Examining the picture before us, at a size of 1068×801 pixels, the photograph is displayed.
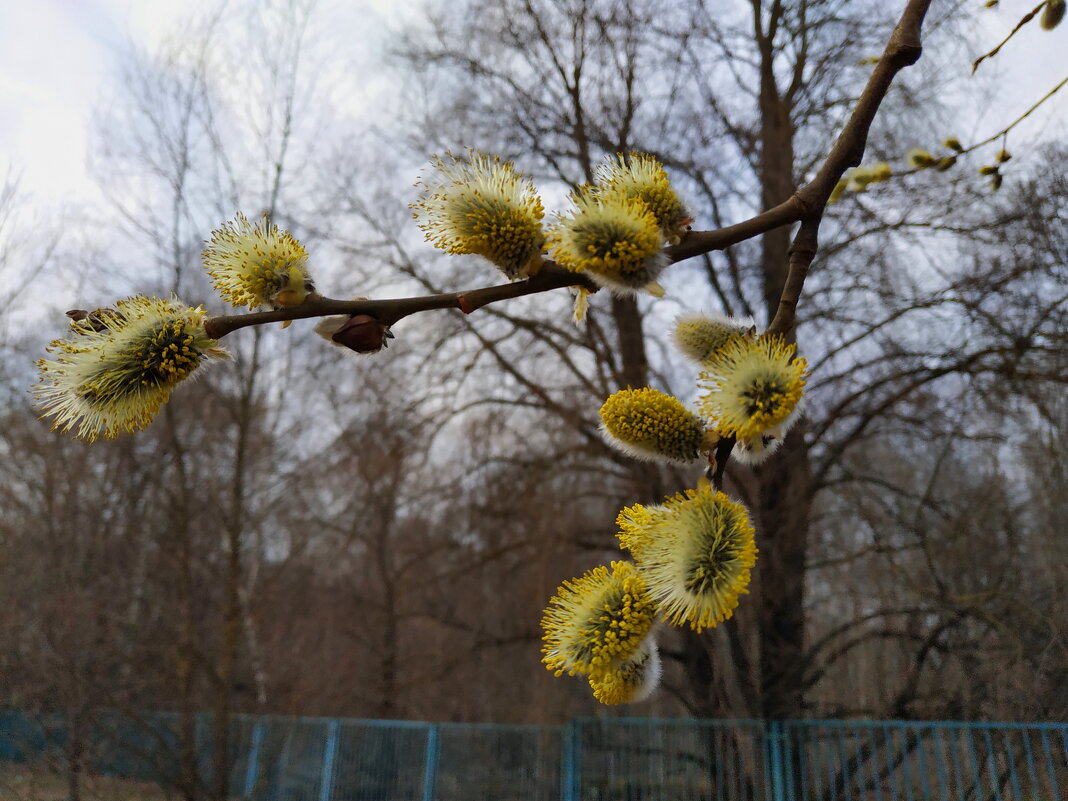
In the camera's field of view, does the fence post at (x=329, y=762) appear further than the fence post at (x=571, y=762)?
Yes

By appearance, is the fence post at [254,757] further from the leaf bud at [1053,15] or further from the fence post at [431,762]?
the leaf bud at [1053,15]

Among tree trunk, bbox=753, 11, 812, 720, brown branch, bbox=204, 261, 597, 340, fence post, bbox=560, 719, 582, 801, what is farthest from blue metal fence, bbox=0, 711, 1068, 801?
brown branch, bbox=204, 261, 597, 340

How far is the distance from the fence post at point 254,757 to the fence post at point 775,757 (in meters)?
3.45

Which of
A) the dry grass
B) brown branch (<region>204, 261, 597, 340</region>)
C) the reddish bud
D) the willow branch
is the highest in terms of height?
the willow branch

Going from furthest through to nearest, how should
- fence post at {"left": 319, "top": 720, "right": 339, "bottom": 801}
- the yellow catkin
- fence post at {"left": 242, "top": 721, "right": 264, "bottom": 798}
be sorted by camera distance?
fence post at {"left": 319, "top": 720, "right": 339, "bottom": 801}
fence post at {"left": 242, "top": 721, "right": 264, "bottom": 798}
the yellow catkin

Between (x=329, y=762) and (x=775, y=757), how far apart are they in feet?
14.5

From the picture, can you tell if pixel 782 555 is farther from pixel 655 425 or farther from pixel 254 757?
pixel 655 425

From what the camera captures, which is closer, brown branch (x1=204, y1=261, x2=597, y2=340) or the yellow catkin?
brown branch (x1=204, y1=261, x2=597, y2=340)

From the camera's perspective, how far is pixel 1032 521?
4.54 metres

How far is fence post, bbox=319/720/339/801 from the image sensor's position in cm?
770

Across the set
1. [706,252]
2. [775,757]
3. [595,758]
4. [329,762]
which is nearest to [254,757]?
[329,762]

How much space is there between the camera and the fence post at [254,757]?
582 cm

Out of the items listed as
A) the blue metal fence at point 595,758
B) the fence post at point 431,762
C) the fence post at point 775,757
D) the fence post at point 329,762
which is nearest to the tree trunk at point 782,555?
the fence post at point 775,757

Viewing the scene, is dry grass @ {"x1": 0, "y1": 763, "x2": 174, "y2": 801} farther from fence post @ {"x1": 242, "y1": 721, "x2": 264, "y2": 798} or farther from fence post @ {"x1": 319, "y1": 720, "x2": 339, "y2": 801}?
fence post @ {"x1": 319, "y1": 720, "x2": 339, "y2": 801}
